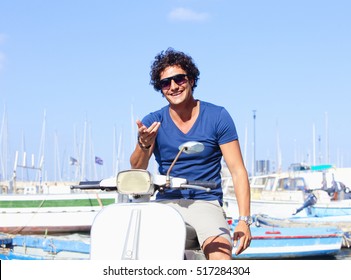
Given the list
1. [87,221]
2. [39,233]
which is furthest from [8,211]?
[87,221]

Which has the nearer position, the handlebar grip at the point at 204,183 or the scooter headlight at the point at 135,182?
the scooter headlight at the point at 135,182

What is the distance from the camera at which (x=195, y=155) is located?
3391 millimetres

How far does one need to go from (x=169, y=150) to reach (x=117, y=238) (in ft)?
2.37

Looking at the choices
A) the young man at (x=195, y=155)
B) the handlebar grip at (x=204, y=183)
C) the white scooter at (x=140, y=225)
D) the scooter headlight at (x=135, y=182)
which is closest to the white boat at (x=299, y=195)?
the young man at (x=195, y=155)

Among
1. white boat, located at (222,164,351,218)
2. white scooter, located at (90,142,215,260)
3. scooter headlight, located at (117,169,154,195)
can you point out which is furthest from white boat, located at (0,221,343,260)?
scooter headlight, located at (117,169,154,195)

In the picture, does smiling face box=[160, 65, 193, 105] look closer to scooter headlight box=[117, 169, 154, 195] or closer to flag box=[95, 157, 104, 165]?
scooter headlight box=[117, 169, 154, 195]

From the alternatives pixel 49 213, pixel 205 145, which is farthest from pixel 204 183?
pixel 49 213

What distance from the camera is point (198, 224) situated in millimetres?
3230

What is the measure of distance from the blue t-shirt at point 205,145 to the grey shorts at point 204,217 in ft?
0.21

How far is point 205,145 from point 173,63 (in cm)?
56

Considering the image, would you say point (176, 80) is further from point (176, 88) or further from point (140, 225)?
point (140, 225)

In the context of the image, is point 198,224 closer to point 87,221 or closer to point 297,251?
point 297,251

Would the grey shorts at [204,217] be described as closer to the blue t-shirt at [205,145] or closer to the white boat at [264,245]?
the blue t-shirt at [205,145]

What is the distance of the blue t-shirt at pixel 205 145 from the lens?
339cm
